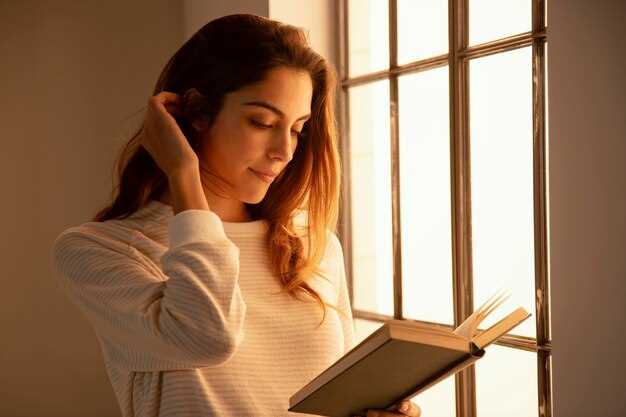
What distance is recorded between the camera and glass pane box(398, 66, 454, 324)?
2.37 metres

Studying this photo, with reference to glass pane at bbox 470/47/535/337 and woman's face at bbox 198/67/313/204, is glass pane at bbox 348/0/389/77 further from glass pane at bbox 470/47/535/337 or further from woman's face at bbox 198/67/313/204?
woman's face at bbox 198/67/313/204

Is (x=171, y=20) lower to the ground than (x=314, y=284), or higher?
higher

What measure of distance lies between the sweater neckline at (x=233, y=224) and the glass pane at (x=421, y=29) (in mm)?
1002

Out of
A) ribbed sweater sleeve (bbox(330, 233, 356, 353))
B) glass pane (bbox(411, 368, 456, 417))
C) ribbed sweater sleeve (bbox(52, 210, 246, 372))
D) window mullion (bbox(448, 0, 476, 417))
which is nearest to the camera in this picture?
ribbed sweater sleeve (bbox(52, 210, 246, 372))

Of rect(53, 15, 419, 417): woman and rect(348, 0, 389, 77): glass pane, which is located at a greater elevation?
rect(348, 0, 389, 77): glass pane

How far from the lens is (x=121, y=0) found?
3.62 m

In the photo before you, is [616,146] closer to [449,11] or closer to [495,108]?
[495,108]

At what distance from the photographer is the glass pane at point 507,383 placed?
2025mm

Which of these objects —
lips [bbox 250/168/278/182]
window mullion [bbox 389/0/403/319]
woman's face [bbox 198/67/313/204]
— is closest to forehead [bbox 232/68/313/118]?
woman's face [bbox 198/67/313/204]

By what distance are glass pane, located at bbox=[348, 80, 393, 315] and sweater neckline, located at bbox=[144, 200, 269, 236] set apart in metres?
1.05

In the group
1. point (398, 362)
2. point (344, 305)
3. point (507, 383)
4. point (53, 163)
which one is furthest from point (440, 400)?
point (53, 163)

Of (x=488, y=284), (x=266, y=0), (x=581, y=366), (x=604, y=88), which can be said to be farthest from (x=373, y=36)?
(x=581, y=366)

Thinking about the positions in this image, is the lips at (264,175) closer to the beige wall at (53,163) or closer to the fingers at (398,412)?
the fingers at (398,412)

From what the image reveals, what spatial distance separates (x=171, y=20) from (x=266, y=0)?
1.15 meters
